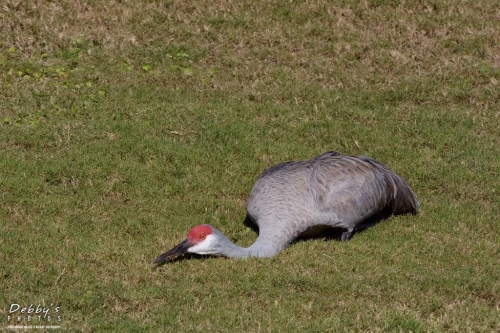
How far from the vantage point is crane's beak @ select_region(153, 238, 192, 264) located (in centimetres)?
732

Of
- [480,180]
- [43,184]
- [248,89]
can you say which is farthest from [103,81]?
[480,180]

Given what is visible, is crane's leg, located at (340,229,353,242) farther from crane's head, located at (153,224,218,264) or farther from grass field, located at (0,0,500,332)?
crane's head, located at (153,224,218,264)

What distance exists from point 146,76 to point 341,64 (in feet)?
8.89

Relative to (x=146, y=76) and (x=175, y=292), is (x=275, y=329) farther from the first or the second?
(x=146, y=76)

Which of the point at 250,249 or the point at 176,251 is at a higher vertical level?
the point at 176,251

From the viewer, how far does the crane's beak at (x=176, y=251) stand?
288 inches

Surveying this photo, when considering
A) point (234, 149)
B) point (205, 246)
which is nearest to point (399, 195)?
point (234, 149)

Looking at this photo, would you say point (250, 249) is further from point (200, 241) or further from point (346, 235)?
point (346, 235)

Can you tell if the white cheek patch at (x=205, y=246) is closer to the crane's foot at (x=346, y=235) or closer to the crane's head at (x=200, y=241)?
the crane's head at (x=200, y=241)

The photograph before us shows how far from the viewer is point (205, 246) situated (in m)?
7.48

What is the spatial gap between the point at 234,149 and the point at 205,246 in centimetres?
272

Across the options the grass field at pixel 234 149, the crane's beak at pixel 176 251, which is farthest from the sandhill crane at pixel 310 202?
the grass field at pixel 234 149

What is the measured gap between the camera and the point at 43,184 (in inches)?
350

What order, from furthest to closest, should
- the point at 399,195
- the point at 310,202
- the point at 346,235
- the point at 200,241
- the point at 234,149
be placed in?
the point at 234,149
the point at 399,195
the point at 346,235
the point at 310,202
the point at 200,241
